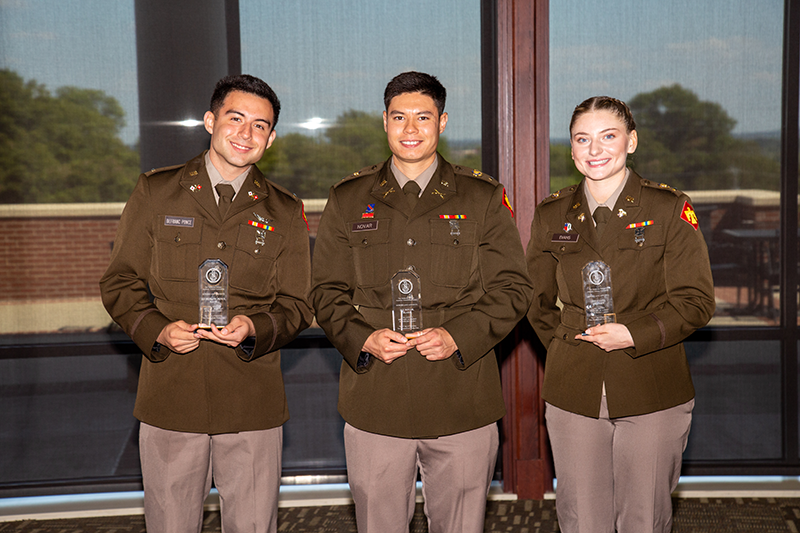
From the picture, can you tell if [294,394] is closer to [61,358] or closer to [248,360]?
[61,358]

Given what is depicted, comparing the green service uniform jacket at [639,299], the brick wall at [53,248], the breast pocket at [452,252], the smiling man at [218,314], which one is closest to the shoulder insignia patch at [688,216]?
the green service uniform jacket at [639,299]

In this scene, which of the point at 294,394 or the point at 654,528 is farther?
the point at 294,394

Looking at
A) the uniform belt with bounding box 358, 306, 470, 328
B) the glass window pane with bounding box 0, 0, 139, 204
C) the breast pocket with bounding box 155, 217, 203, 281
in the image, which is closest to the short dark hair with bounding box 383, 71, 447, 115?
the uniform belt with bounding box 358, 306, 470, 328

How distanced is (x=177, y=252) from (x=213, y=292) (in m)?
0.19

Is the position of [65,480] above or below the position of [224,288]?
below

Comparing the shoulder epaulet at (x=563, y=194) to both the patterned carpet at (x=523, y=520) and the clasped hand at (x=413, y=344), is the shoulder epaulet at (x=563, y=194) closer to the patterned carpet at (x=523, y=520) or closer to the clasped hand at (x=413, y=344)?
the clasped hand at (x=413, y=344)

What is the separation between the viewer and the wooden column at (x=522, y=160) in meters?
3.31

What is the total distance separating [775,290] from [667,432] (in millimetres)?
1918

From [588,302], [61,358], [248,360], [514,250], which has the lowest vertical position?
[61,358]

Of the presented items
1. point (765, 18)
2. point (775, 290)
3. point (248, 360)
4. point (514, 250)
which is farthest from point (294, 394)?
point (765, 18)

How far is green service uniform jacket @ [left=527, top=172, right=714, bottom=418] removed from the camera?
2068mm

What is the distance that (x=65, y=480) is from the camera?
3619mm

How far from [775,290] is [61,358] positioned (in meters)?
3.73

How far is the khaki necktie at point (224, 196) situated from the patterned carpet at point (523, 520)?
175cm
